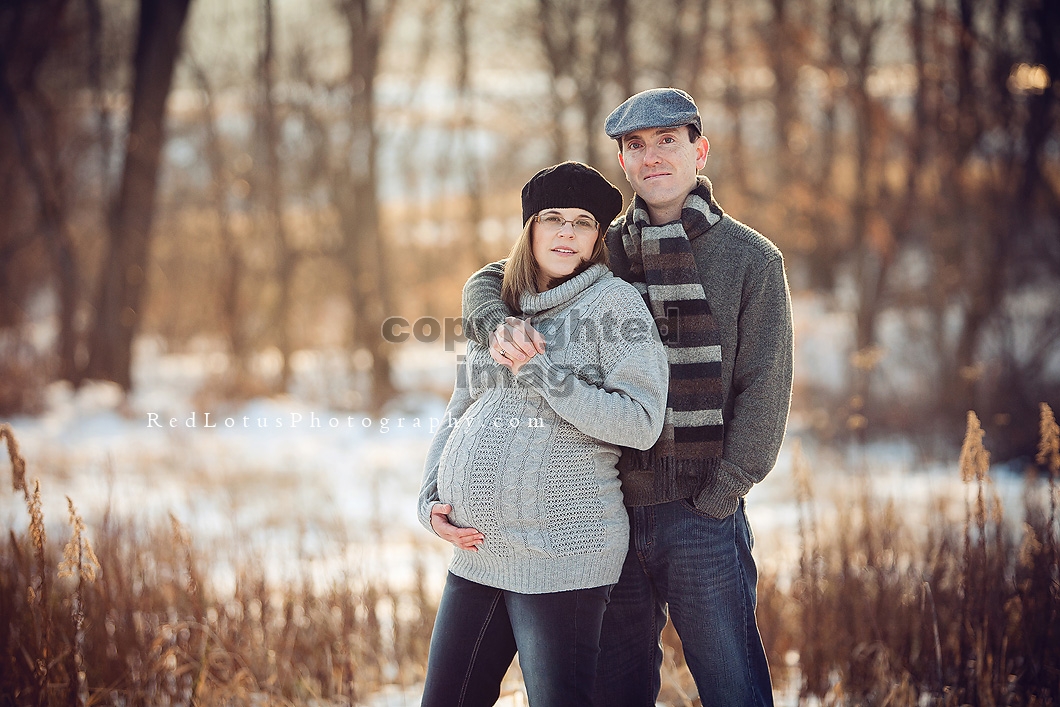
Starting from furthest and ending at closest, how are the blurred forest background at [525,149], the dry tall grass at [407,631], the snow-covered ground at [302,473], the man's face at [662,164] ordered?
the blurred forest background at [525,149]
the snow-covered ground at [302,473]
the dry tall grass at [407,631]
the man's face at [662,164]

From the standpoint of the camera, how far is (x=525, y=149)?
615 inches

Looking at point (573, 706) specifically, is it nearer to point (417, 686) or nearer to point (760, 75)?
point (417, 686)

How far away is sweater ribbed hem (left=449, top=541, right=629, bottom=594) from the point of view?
2273mm

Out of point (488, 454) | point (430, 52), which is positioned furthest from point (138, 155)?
point (488, 454)

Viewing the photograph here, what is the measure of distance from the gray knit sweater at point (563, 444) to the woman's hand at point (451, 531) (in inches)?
1.0

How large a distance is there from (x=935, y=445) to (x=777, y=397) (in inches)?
270

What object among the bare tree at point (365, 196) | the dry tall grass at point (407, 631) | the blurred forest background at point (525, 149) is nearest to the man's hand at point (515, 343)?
the dry tall grass at point (407, 631)

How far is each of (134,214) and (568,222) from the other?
12300mm

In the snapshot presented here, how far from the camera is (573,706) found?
223 cm

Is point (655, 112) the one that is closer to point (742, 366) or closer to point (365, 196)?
point (742, 366)

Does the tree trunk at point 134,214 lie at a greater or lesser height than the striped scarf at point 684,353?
greater

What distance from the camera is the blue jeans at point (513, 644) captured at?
2.24 metres

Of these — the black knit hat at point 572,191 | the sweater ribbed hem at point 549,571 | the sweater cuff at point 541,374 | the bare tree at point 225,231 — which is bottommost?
the sweater ribbed hem at point 549,571

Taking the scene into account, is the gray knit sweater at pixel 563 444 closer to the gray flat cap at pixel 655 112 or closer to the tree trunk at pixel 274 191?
the gray flat cap at pixel 655 112
